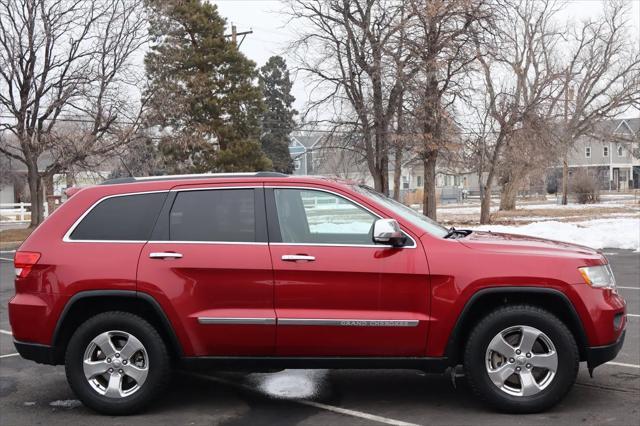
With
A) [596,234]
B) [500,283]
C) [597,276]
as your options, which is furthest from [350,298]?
[596,234]

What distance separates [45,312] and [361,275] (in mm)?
2417

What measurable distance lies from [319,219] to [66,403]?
258 centimetres

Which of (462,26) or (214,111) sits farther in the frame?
(214,111)

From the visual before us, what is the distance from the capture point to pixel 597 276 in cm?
506

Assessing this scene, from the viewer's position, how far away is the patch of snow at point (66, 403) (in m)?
5.52

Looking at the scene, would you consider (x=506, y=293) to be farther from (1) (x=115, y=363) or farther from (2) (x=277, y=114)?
(2) (x=277, y=114)

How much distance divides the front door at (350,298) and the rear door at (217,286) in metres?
0.13

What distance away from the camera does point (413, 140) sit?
22797mm

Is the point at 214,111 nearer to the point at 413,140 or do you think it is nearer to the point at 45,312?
the point at 413,140

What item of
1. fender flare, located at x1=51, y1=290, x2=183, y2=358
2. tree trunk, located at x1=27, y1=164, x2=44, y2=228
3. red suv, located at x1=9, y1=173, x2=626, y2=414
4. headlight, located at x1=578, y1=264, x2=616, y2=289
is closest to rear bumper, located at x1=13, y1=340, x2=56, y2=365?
red suv, located at x1=9, y1=173, x2=626, y2=414

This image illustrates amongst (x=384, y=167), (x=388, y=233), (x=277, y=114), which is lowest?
(x=388, y=233)

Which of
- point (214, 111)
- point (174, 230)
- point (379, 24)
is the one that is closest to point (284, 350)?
point (174, 230)

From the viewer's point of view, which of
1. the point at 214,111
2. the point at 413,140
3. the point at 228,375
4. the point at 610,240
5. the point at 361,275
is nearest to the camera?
the point at 361,275

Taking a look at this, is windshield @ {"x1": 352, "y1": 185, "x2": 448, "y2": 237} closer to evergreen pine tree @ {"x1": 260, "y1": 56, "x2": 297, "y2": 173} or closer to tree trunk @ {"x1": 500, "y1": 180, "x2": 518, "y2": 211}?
tree trunk @ {"x1": 500, "y1": 180, "x2": 518, "y2": 211}
